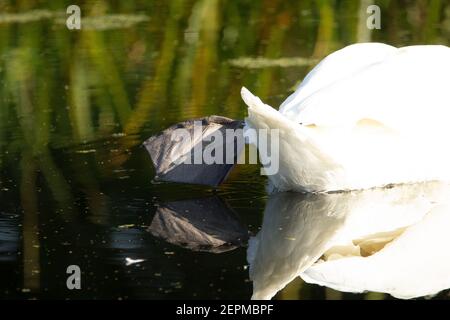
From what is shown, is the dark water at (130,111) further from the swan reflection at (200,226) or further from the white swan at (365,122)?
the white swan at (365,122)

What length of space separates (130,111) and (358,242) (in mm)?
2375

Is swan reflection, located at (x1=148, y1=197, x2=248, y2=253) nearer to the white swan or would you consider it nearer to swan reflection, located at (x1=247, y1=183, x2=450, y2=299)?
swan reflection, located at (x1=247, y1=183, x2=450, y2=299)

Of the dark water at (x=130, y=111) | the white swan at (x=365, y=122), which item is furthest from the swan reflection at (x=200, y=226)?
the white swan at (x=365, y=122)

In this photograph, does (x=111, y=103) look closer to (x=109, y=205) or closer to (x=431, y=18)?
(x=109, y=205)

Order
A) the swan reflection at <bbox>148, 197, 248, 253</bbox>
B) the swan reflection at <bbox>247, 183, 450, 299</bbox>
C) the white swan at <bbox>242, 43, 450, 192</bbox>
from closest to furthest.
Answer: the swan reflection at <bbox>247, 183, 450, 299</bbox>
the swan reflection at <bbox>148, 197, 248, 253</bbox>
the white swan at <bbox>242, 43, 450, 192</bbox>

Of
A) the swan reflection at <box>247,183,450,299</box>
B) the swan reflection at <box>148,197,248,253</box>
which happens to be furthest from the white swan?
the swan reflection at <box>148,197,248,253</box>

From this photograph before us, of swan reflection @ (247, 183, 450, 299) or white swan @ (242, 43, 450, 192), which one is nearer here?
swan reflection @ (247, 183, 450, 299)

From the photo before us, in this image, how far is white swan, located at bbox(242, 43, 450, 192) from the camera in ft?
15.5

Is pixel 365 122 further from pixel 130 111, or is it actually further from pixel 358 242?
pixel 130 111

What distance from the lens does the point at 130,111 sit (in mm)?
6520

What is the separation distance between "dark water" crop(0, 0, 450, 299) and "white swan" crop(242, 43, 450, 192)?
1.07ft

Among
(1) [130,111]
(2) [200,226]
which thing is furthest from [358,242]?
(1) [130,111]

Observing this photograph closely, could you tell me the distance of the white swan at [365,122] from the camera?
473 cm

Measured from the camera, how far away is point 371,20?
8.65 m
